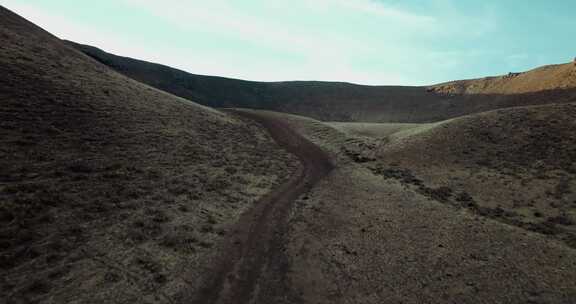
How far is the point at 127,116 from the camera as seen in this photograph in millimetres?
27531

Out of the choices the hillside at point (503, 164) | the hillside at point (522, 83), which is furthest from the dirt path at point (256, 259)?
the hillside at point (522, 83)

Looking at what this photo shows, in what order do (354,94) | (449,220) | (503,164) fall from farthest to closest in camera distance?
1. (354,94)
2. (503,164)
3. (449,220)

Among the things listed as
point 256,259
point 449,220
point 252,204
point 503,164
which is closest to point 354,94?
point 503,164

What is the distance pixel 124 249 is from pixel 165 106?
93.4ft

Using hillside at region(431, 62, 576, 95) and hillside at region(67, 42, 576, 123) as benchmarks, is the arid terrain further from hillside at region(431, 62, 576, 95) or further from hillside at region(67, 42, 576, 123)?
hillside at region(67, 42, 576, 123)

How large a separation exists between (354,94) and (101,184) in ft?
298

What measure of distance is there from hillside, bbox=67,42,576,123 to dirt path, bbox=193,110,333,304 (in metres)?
67.1

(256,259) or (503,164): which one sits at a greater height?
(503,164)

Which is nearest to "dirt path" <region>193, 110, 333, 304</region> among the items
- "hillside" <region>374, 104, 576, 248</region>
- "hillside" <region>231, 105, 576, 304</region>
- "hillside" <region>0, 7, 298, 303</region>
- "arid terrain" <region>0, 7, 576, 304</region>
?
"arid terrain" <region>0, 7, 576, 304</region>

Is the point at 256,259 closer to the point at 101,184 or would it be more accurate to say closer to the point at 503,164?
the point at 101,184

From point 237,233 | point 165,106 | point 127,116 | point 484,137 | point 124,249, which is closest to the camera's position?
point 124,249

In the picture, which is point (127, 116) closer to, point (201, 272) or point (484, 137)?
point (201, 272)

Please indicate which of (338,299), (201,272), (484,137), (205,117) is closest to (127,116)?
(205,117)

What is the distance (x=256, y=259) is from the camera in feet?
41.3
